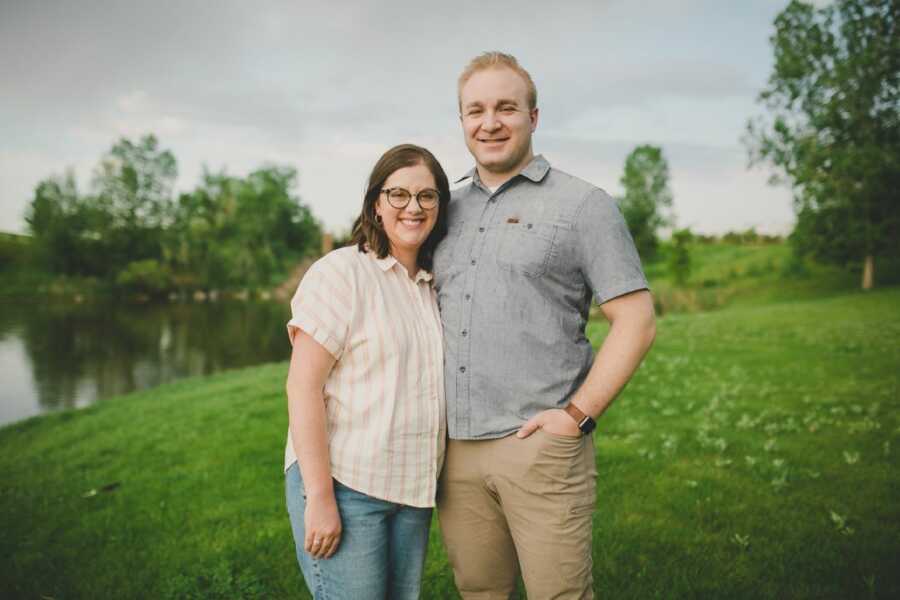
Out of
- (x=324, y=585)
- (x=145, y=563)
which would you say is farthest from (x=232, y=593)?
(x=324, y=585)

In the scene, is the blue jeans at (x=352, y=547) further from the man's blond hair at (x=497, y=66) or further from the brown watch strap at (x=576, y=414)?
the man's blond hair at (x=497, y=66)

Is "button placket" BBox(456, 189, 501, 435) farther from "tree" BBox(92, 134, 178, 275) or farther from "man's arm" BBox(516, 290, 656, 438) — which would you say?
"tree" BBox(92, 134, 178, 275)

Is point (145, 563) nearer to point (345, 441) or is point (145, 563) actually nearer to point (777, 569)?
point (345, 441)

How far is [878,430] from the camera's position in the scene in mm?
6180

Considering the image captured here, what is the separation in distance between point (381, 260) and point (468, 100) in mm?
835

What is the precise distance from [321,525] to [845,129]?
36.5 metres

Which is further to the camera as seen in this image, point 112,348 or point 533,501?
point 112,348

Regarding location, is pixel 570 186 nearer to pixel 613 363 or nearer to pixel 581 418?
pixel 613 363

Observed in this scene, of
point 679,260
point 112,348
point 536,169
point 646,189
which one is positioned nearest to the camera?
point 536,169

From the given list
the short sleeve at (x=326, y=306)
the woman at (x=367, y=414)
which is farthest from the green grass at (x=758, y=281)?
the short sleeve at (x=326, y=306)

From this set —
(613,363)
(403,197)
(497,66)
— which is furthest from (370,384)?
(497,66)

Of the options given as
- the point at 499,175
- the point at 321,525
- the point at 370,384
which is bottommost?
the point at 321,525

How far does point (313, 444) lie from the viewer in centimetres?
204

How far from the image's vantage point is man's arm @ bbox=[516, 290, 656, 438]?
7.09 ft
